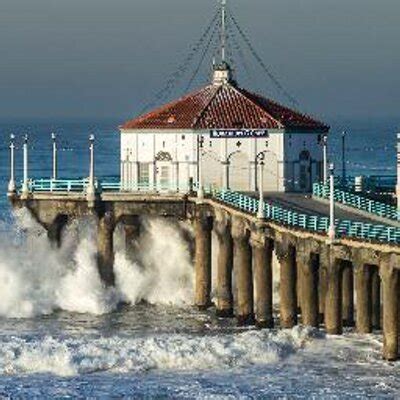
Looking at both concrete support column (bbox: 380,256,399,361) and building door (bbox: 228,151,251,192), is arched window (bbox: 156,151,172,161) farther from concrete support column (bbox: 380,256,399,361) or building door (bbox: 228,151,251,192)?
concrete support column (bbox: 380,256,399,361)

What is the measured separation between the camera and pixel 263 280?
67.2m

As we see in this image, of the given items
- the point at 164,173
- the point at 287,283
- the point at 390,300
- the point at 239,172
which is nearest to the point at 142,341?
the point at 287,283

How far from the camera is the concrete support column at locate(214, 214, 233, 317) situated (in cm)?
7212

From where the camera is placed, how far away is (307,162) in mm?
81000

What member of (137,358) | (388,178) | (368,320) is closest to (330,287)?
(368,320)

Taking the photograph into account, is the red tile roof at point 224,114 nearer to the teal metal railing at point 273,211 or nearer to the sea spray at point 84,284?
the teal metal railing at point 273,211

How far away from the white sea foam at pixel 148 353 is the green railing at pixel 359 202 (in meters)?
5.71

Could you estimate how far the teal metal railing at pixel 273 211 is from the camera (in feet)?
193

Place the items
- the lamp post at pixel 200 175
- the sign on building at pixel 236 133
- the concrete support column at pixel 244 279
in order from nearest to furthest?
the concrete support column at pixel 244 279
the lamp post at pixel 200 175
the sign on building at pixel 236 133

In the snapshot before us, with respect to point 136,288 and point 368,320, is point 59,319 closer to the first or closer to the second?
point 136,288

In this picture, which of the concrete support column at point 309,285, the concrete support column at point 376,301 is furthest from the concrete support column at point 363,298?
the concrete support column at point 376,301

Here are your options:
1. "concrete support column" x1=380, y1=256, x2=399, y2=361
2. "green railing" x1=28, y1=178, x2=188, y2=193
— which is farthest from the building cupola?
"concrete support column" x1=380, y1=256, x2=399, y2=361

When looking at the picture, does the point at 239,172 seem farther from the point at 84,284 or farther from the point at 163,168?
the point at 84,284

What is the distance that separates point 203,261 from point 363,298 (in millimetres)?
14663
